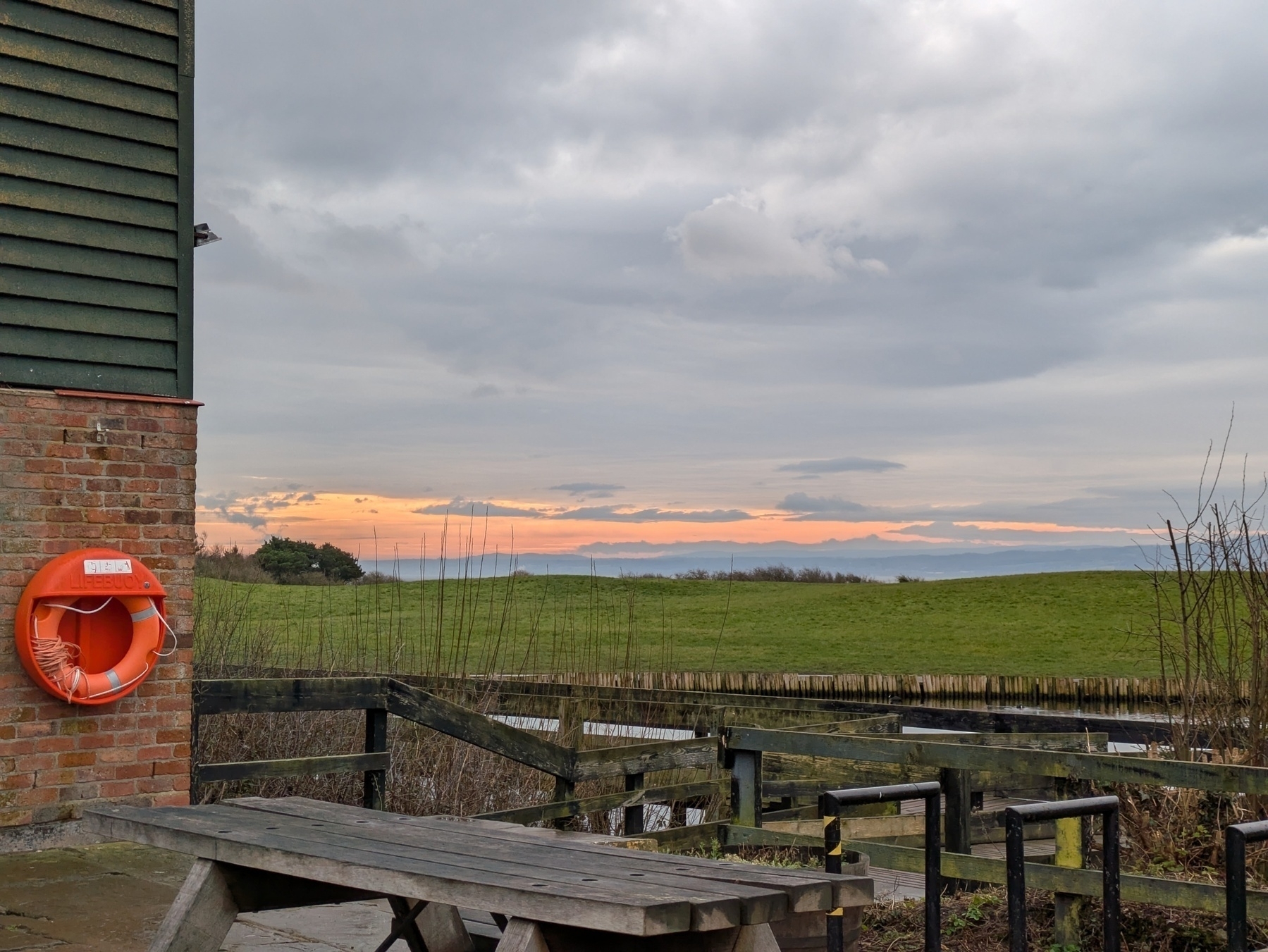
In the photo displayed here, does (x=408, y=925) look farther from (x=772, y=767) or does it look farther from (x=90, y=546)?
(x=772, y=767)

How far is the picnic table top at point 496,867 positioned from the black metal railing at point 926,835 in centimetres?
72

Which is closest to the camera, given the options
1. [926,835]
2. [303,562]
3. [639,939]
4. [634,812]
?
[639,939]

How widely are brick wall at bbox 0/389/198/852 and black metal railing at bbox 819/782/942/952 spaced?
4070 millimetres

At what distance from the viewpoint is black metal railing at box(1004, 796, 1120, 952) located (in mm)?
3826

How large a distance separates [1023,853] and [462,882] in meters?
1.85

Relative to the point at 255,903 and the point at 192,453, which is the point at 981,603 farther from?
the point at 255,903

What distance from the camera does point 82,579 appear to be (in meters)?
6.52

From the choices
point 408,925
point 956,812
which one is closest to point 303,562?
point 956,812

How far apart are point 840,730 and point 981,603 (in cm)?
2739

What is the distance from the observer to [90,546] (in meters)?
6.75

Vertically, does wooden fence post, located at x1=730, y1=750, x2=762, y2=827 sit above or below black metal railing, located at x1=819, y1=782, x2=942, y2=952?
below

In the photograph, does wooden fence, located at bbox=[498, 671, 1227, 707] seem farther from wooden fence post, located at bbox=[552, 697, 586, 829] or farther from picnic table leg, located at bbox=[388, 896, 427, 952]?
picnic table leg, located at bbox=[388, 896, 427, 952]

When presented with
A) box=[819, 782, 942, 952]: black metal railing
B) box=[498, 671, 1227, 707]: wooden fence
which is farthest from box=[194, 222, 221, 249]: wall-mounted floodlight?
box=[498, 671, 1227, 707]: wooden fence

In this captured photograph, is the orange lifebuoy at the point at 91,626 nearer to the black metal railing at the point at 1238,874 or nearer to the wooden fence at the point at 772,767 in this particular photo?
the wooden fence at the point at 772,767
